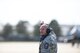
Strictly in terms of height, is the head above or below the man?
above

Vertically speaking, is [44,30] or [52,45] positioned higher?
[44,30]

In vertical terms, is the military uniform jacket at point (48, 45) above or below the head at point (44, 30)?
below

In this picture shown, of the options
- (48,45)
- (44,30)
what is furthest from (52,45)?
(44,30)

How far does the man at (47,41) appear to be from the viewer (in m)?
2.16

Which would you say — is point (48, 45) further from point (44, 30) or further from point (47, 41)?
point (44, 30)

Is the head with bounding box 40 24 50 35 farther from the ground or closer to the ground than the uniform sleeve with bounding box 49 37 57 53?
farther from the ground

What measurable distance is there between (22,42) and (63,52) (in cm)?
175

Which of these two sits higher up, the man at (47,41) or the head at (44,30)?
the head at (44,30)

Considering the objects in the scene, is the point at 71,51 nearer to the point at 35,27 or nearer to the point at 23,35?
the point at 35,27

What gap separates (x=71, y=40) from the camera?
7402 millimetres

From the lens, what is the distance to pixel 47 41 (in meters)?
2.18

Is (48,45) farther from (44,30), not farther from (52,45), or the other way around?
(44,30)

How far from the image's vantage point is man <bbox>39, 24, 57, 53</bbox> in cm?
216

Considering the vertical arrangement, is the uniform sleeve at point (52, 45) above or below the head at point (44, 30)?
below
